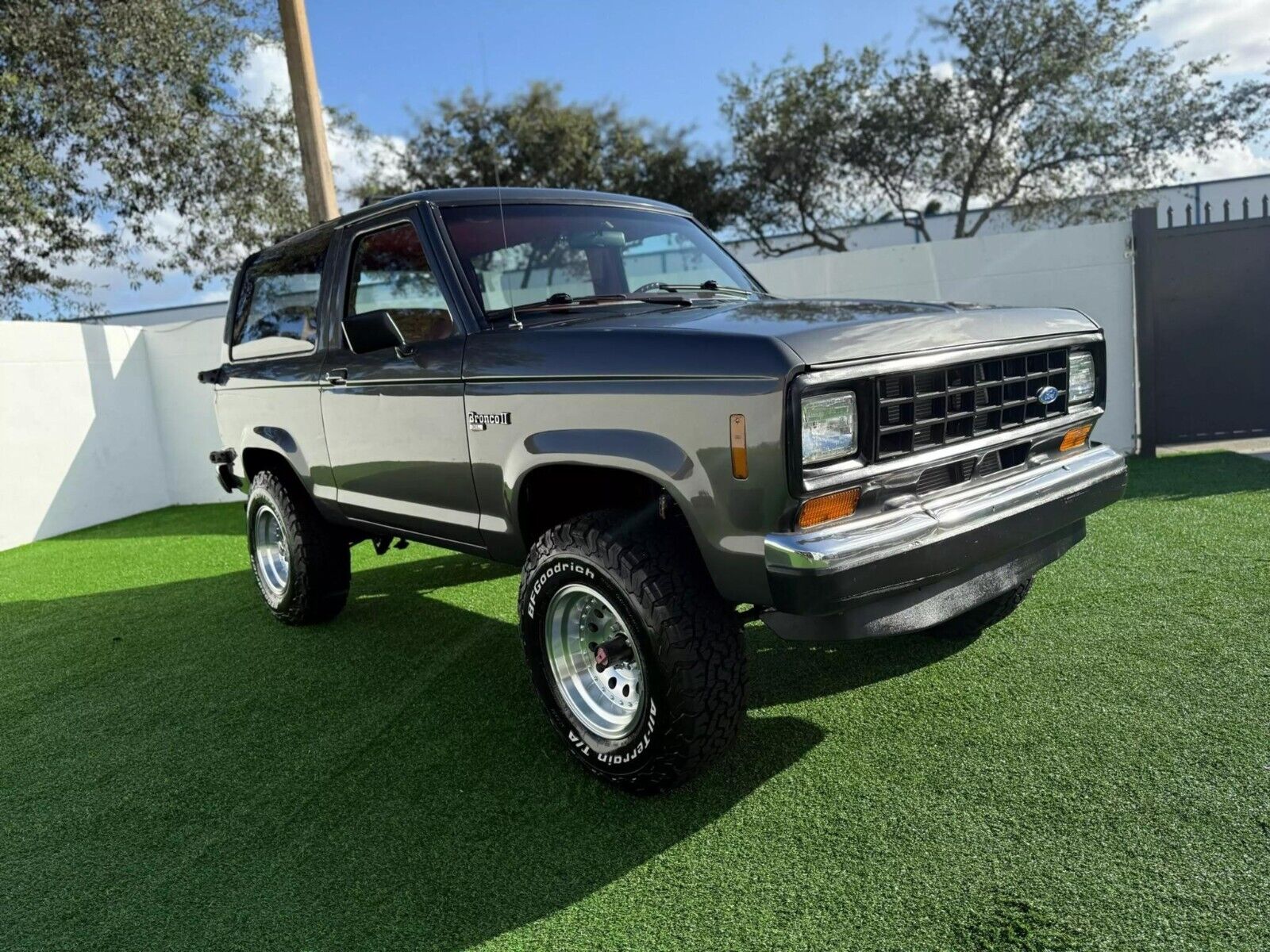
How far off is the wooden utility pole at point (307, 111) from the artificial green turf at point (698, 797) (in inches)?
230

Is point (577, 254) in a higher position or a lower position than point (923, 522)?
higher

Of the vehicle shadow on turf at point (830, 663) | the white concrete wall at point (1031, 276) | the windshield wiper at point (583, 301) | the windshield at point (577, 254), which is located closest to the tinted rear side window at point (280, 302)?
the windshield at point (577, 254)

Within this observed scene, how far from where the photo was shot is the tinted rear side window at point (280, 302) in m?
4.39

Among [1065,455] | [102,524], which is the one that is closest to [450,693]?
[1065,455]

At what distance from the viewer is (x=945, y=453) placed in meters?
2.71

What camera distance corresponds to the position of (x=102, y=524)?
926 cm

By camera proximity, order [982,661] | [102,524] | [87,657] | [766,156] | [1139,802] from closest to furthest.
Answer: [1139,802]
[982,661]
[87,657]
[102,524]
[766,156]

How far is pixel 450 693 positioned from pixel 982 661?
7.23ft

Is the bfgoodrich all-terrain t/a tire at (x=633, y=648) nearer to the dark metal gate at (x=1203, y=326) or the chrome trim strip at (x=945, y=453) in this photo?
the chrome trim strip at (x=945, y=453)

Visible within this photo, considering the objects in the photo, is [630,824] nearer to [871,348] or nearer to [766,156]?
[871,348]

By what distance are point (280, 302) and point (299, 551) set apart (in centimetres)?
132

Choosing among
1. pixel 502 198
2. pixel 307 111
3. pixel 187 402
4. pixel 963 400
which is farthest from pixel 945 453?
pixel 187 402

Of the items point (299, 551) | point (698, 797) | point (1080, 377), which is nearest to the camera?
point (698, 797)

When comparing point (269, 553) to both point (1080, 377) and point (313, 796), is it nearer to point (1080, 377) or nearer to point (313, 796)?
point (313, 796)
